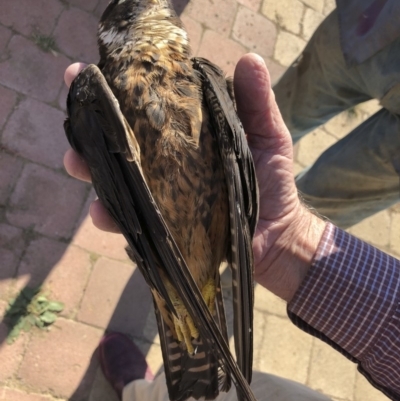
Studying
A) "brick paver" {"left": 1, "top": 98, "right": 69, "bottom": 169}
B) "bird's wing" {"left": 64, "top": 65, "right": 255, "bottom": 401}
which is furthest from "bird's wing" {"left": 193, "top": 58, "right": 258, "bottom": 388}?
"brick paver" {"left": 1, "top": 98, "right": 69, "bottom": 169}

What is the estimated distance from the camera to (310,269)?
2.59 m

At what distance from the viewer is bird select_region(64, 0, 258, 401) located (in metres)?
1.79

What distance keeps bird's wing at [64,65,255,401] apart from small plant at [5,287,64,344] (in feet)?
5.63

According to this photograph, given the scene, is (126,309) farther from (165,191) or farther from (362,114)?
(362,114)

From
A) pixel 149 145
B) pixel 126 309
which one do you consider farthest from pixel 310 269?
pixel 126 309

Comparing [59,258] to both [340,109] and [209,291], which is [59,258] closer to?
[209,291]

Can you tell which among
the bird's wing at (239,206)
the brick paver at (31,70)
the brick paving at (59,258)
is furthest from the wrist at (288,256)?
the brick paver at (31,70)

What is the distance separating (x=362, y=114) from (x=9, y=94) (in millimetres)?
3743

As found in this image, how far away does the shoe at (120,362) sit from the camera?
10.8ft

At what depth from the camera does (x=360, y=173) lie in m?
3.00

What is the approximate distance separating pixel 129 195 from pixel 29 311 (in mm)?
1965

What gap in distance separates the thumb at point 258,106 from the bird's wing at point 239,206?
1.12 feet

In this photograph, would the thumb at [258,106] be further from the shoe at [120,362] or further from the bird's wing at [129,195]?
the shoe at [120,362]

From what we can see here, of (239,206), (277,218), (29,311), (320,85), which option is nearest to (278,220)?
(277,218)
